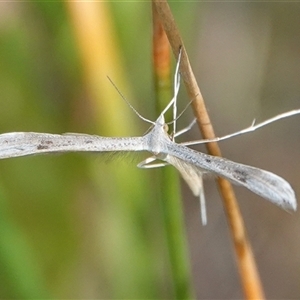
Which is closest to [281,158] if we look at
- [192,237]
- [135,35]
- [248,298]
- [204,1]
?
[192,237]

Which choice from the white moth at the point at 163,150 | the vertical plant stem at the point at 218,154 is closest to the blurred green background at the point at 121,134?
the white moth at the point at 163,150

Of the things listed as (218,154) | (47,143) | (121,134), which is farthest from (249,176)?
(121,134)

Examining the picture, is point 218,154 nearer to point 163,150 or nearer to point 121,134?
point 163,150

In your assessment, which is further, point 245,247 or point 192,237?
point 192,237

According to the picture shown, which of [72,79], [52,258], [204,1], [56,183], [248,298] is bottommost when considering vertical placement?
[248,298]

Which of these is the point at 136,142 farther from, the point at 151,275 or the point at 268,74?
the point at 268,74

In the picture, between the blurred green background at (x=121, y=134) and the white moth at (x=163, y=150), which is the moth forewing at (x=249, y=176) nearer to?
the white moth at (x=163, y=150)

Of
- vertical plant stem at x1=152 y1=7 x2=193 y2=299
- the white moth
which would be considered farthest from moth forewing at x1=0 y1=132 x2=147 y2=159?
vertical plant stem at x1=152 y1=7 x2=193 y2=299

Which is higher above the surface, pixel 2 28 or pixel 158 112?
pixel 2 28

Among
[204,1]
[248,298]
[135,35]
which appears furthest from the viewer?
[204,1]
